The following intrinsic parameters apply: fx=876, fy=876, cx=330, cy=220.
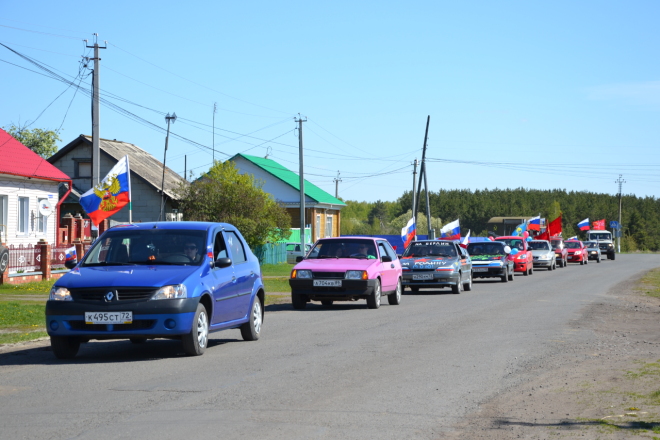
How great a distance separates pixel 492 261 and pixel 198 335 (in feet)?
76.8

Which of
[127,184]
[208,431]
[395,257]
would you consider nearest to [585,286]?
[395,257]

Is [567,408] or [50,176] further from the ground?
[50,176]

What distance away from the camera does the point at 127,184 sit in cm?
2598

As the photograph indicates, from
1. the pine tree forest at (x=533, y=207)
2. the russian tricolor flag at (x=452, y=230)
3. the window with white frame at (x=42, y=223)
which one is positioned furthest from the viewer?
the pine tree forest at (x=533, y=207)

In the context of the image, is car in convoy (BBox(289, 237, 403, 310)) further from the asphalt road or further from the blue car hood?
the blue car hood

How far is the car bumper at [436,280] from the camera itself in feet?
81.3

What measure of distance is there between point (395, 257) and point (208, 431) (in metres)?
14.8

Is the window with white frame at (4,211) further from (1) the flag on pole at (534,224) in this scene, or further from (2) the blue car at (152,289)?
(1) the flag on pole at (534,224)

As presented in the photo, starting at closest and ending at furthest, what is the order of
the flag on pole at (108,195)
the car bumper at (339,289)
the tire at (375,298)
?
1. the car bumper at (339,289)
2. the tire at (375,298)
3. the flag on pole at (108,195)

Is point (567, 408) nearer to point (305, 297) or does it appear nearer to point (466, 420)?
point (466, 420)

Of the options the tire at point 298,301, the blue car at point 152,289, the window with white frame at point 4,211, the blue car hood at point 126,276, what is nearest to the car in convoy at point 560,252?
the window with white frame at point 4,211

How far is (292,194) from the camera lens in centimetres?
6525

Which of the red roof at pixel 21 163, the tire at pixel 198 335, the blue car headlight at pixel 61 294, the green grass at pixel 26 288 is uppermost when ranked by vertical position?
the red roof at pixel 21 163

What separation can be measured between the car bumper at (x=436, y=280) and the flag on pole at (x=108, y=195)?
8468 millimetres
